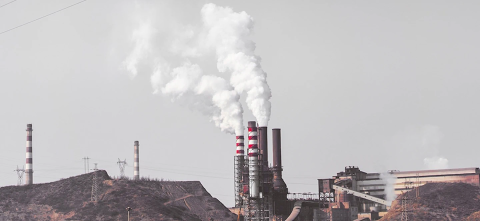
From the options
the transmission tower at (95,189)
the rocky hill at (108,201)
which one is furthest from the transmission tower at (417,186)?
the transmission tower at (95,189)

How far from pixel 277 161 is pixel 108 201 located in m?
28.8

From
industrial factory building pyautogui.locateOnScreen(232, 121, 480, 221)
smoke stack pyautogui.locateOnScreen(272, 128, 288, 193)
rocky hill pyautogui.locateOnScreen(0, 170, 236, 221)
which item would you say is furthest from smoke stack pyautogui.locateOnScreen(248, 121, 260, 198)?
rocky hill pyautogui.locateOnScreen(0, 170, 236, 221)

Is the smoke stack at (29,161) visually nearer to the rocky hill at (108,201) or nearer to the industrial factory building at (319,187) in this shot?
the rocky hill at (108,201)

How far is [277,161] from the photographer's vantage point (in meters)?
108

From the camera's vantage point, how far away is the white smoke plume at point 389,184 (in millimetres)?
116287

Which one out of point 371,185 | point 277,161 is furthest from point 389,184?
point 277,161

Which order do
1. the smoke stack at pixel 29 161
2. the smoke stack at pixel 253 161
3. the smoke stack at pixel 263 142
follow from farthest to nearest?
the smoke stack at pixel 29 161 < the smoke stack at pixel 263 142 < the smoke stack at pixel 253 161

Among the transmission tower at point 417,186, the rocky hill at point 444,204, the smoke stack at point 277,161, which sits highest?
the smoke stack at point 277,161

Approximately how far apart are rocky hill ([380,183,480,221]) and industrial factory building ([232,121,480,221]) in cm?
350

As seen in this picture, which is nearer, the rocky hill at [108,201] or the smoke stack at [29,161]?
the rocky hill at [108,201]

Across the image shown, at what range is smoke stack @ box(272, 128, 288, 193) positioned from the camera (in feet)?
351

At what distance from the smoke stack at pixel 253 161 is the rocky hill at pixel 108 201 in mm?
19022

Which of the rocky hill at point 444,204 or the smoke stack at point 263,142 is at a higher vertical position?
the smoke stack at point 263,142

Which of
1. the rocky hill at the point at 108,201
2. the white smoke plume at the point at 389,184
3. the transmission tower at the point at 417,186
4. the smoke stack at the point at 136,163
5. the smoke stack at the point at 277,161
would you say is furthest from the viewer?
the smoke stack at the point at 136,163
